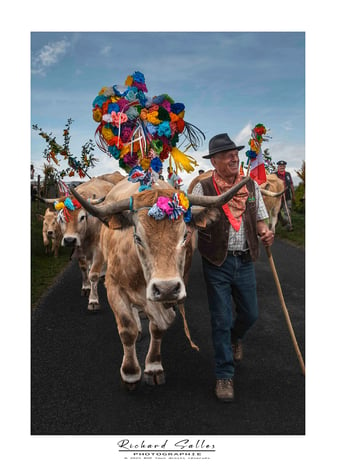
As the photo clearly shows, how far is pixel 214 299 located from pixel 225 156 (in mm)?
1259

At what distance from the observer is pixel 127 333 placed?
3.50 metres

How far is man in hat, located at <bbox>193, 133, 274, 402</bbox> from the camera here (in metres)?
3.35

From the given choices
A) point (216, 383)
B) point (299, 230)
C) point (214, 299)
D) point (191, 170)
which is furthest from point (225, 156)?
point (299, 230)

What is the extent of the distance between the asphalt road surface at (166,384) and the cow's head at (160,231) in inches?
45.7

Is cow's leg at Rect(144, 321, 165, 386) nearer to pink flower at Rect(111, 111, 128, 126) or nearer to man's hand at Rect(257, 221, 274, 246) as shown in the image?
man's hand at Rect(257, 221, 274, 246)

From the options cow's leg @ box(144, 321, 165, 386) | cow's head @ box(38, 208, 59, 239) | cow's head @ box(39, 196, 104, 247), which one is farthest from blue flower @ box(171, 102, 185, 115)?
cow's head @ box(38, 208, 59, 239)

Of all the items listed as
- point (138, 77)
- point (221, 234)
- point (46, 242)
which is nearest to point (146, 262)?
point (221, 234)

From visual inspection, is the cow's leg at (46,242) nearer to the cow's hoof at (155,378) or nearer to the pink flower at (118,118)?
the pink flower at (118,118)

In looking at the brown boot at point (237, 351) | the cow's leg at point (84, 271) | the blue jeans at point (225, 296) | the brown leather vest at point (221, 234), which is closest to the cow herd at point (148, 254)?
the brown leather vest at point (221, 234)

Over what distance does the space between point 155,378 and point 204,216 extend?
5.36ft

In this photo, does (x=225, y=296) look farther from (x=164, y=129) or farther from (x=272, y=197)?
(x=272, y=197)

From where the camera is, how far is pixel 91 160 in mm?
4938

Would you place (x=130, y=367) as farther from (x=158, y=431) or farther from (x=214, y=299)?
(x=214, y=299)
